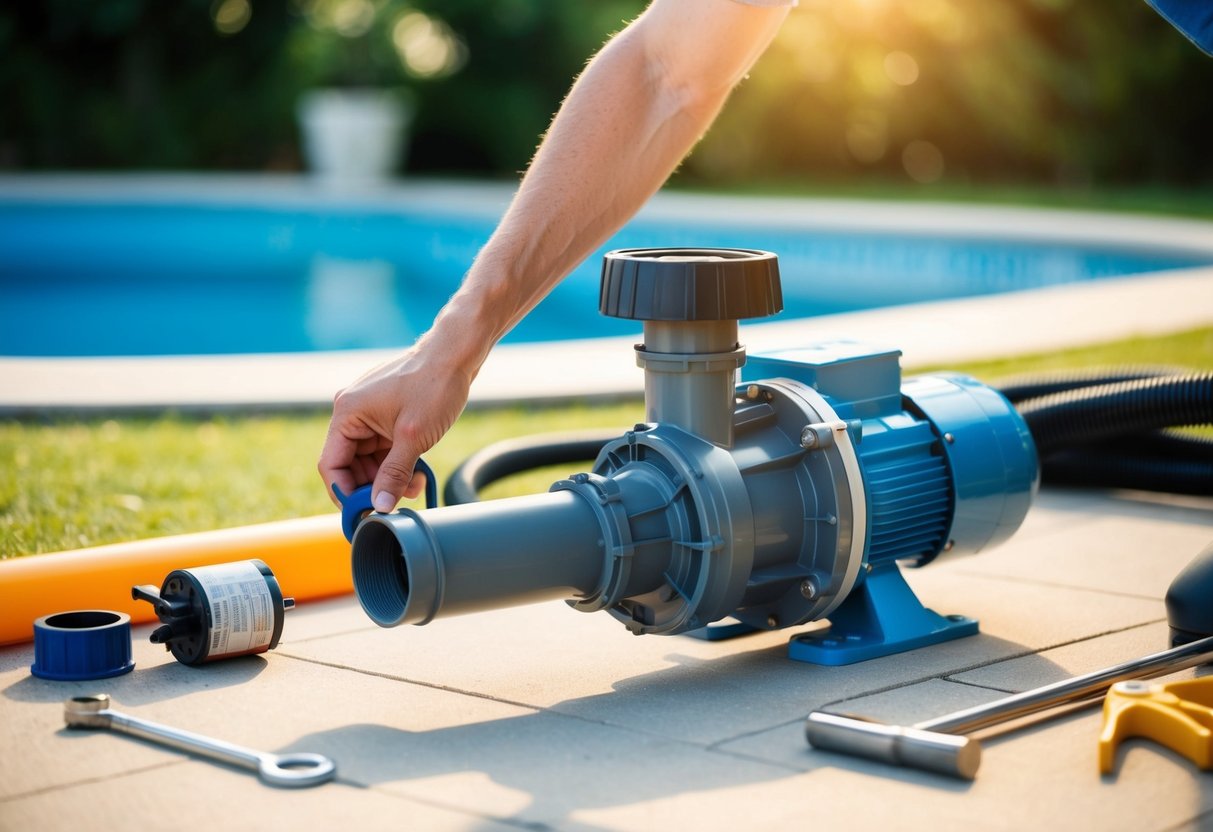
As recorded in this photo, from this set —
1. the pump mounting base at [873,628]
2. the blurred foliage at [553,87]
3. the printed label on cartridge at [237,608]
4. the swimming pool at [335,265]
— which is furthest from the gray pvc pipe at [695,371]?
the blurred foliage at [553,87]

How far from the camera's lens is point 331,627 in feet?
8.06

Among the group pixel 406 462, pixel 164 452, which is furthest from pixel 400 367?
pixel 164 452

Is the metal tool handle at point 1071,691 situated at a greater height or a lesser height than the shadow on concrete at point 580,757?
greater

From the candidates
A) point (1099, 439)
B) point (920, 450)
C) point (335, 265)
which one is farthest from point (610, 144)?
point (335, 265)

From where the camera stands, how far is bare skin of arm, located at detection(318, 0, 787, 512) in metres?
2.01

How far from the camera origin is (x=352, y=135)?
15.1m

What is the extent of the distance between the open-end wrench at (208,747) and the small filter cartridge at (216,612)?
0.21 metres

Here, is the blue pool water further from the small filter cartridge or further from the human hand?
the human hand

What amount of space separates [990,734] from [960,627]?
18.7 inches

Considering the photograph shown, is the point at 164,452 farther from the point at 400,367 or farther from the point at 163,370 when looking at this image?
the point at 400,367

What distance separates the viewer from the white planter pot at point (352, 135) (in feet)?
49.4

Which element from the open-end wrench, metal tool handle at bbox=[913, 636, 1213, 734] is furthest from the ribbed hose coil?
the open-end wrench

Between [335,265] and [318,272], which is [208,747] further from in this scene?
[335,265]

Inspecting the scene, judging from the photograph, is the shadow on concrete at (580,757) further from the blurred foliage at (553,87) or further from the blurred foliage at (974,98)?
the blurred foliage at (553,87)
